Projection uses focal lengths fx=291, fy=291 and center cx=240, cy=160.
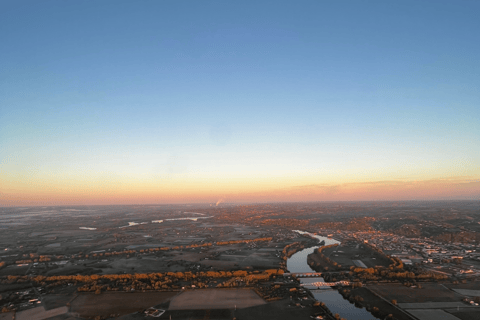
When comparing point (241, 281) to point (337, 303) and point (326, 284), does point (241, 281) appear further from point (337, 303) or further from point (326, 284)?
point (337, 303)

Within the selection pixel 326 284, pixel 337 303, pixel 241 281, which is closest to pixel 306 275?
pixel 326 284

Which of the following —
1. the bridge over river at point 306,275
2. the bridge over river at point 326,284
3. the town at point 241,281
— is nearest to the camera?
the town at point 241,281

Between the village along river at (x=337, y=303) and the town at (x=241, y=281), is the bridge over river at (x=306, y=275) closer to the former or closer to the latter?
the town at (x=241, y=281)

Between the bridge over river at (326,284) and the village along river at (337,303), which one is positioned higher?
the bridge over river at (326,284)

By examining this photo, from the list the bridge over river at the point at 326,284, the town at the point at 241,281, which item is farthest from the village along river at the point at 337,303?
the bridge over river at the point at 326,284

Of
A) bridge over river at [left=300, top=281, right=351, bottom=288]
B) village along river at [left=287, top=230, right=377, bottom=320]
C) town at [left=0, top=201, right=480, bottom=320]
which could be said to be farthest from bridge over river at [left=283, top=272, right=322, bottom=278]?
bridge over river at [left=300, top=281, right=351, bottom=288]

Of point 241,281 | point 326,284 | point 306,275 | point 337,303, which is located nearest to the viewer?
point 337,303

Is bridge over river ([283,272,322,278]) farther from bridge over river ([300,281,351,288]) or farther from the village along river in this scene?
bridge over river ([300,281,351,288])

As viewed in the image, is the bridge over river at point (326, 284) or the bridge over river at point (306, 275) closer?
the bridge over river at point (326, 284)

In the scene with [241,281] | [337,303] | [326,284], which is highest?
[241,281]

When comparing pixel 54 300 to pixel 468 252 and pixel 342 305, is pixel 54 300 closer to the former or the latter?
pixel 342 305

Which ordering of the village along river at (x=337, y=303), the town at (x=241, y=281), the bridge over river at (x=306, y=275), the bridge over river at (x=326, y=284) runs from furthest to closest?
the bridge over river at (x=306, y=275) → the bridge over river at (x=326, y=284) → the town at (x=241, y=281) → the village along river at (x=337, y=303)
